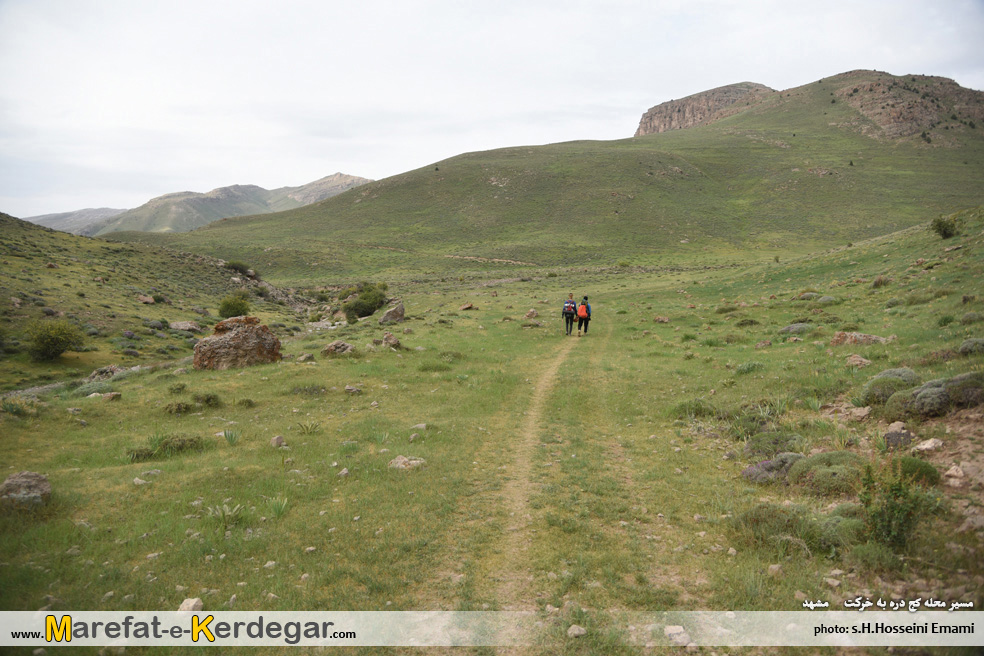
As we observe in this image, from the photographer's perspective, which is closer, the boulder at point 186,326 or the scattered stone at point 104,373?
the scattered stone at point 104,373

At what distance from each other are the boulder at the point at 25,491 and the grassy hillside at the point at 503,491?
0.24m

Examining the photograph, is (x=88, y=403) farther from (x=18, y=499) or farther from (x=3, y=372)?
(x=3, y=372)

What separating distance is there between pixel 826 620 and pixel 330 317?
1619 inches

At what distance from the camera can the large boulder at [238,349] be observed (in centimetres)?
1794

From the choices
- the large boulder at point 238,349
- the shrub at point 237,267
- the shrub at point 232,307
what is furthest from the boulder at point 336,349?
the shrub at point 237,267

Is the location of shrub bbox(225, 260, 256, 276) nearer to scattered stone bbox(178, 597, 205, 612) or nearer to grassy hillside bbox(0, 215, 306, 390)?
grassy hillside bbox(0, 215, 306, 390)

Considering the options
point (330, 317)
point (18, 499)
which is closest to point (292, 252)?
point (330, 317)

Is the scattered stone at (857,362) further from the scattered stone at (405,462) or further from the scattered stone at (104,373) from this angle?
the scattered stone at (104,373)

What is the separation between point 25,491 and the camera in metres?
7.11

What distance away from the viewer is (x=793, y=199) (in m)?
109

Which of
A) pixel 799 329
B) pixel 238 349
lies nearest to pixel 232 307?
pixel 238 349

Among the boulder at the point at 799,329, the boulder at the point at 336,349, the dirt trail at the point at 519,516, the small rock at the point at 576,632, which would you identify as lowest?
the dirt trail at the point at 519,516

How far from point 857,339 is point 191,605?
749 inches

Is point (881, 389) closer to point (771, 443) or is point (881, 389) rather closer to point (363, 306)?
point (771, 443)
